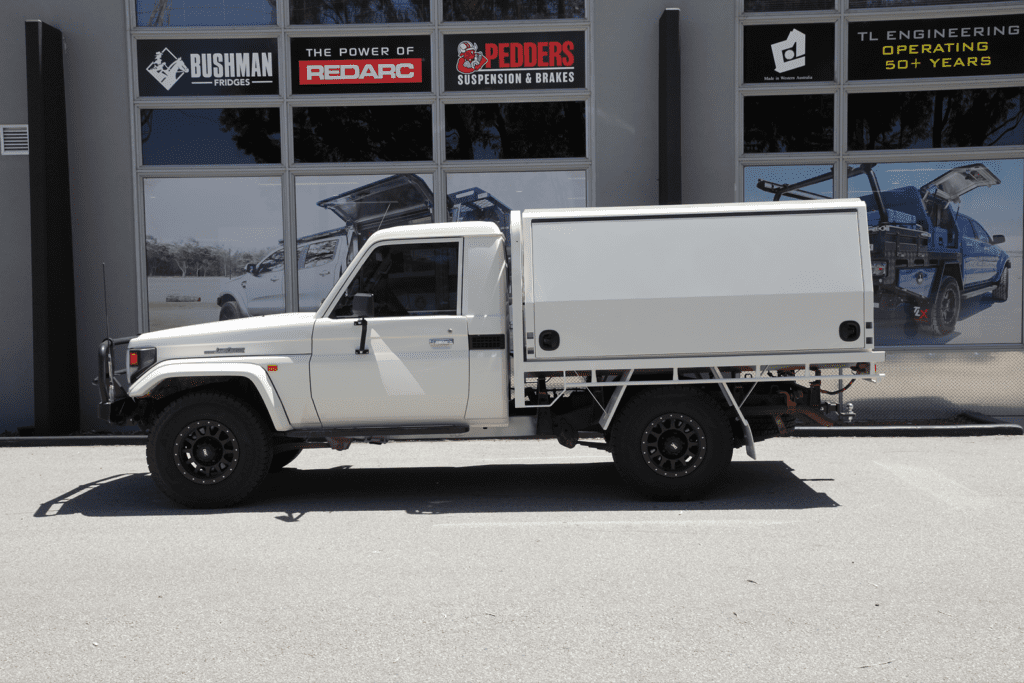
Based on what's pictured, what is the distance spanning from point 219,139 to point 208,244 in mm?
1410

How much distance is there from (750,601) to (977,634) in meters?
1.03

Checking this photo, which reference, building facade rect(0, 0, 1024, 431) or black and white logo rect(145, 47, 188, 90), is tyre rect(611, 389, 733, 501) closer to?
building facade rect(0, 0, 1024, 431)

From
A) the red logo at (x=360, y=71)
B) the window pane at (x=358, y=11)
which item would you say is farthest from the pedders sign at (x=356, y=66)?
the window pane at (x=358, y=11)

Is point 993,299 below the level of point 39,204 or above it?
below

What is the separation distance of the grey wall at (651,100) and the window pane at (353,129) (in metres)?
2.45

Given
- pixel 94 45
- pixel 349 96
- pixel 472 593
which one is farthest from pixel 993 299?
pixel 94 45

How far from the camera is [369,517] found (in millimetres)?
6613

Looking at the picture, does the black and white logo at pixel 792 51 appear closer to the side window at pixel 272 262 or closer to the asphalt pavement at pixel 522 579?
the asphalt pavement at pixel 522 579

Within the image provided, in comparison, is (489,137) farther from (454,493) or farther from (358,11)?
(454,493)

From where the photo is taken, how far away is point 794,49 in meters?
11.8

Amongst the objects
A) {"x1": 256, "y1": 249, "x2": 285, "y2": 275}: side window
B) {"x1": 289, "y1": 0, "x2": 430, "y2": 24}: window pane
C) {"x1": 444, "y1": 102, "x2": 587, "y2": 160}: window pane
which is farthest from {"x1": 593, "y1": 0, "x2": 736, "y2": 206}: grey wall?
{"x1": 256, "y1": 249, "x2": 285, "y2": 275}: side window

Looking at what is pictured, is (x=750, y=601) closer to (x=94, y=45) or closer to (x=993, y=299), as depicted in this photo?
(x=993, y=299)

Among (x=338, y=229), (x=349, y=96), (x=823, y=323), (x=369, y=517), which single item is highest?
(x=349, y=96)

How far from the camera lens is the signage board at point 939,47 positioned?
11688 mm
